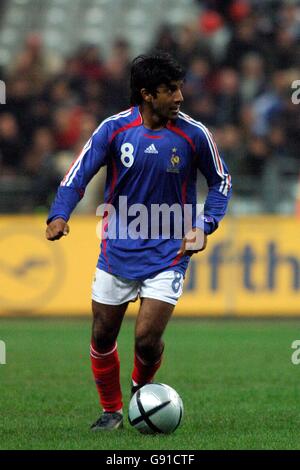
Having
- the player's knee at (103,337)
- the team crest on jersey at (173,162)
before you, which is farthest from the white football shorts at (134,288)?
the team crest on jersey at (173,162)

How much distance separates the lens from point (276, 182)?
1464 centimetres

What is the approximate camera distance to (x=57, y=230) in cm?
621

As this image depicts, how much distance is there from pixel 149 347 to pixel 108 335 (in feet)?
0.82

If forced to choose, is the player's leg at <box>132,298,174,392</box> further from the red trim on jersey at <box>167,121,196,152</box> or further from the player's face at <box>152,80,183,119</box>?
the player's face at <box>152,80,183,119</box>

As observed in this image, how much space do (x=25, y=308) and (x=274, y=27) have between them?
221 inches

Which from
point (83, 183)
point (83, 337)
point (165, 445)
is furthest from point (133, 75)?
point (83, 337)

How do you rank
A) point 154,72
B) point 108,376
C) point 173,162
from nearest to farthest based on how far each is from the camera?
point 154,72, point 173,162, point 108,376

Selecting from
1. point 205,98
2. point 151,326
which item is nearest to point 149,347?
point 151,326

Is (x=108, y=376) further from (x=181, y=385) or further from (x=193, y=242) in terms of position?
(x=181, y=385)

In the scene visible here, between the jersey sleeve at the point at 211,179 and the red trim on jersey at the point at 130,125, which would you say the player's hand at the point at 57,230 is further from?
the jersey sleeve at the point at 211,179

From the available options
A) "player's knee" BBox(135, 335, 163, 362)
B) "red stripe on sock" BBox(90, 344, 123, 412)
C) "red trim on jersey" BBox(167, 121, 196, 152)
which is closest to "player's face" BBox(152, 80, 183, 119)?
"red trim on jersey" BBox(167, 121, 196, 152)

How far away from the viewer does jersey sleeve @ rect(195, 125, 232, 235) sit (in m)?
6.56

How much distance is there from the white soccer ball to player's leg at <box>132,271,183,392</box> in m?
0.29

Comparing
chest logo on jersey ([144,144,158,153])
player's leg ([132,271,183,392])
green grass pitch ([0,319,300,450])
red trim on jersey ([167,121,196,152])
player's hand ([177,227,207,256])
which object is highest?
red trim on jersey ([167,121,196,152])
